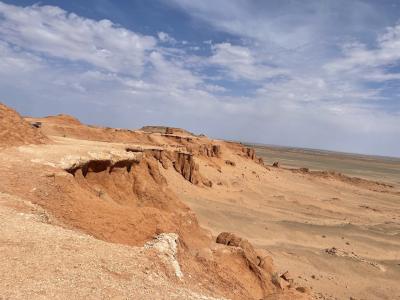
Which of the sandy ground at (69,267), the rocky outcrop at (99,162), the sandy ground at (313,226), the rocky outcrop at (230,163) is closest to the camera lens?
the sandy ground at (69,267)

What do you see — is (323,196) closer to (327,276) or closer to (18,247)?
(327,276)

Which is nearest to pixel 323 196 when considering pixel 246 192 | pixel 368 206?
pixel 368 206

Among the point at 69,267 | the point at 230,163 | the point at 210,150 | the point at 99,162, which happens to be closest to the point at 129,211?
the point at 99,162

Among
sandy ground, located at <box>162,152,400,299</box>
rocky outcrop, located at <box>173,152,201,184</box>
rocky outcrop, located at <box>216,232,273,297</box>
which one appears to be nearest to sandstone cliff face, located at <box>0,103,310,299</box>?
rocky outcrop, located at <box>216,232,273,297</box>

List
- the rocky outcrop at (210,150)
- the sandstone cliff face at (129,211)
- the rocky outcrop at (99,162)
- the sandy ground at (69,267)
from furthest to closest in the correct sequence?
the rocky outcrop at (210,150)
the rocky outcrop at (99,162)
the sandstone cliff face at (129,211)
the sandy ground at (69,267)

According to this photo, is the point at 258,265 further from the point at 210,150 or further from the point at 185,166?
the point at 210,150

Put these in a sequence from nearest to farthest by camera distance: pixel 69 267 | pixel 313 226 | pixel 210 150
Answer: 1. pixel 69 267
2. pixel 313 226
3. pixel 210 150

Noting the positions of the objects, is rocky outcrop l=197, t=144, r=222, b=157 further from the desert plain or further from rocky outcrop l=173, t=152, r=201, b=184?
rocky outcrop l=173, t=152, r=201, b=184

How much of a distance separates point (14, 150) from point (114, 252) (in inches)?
275

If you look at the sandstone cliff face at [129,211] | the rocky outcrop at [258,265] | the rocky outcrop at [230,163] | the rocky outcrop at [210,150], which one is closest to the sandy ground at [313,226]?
the rocky outcrop at [230,163]

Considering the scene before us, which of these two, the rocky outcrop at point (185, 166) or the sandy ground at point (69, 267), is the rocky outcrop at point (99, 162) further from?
the rocky outcrop at point (185, 166)

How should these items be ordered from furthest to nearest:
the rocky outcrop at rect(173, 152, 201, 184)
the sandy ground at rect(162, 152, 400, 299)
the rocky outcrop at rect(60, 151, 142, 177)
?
1. the rocky outcrop at rect(173, 152, 201, 184)
2. the sandy ground at rect(162, 152, 400, 299)
3. the rocky outcrop at rect(60, 151, 142, 177)

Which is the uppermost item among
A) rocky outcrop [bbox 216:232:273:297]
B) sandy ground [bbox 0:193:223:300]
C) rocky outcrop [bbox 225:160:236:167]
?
sandy ground [bbox 0:193:223:300]

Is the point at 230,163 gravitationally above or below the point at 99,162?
below
